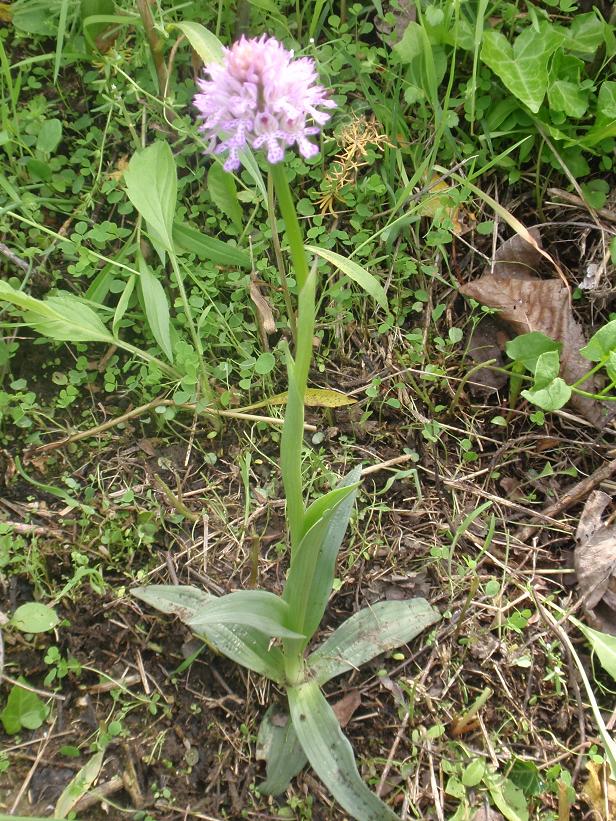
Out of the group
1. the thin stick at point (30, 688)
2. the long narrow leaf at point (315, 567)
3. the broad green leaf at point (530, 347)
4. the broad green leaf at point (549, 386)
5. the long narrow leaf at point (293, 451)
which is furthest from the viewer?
the broad green leaf at point (530, 347)

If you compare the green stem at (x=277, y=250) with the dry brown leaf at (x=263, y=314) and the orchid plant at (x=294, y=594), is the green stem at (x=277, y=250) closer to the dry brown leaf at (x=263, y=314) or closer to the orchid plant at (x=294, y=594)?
the dry brown leaf at (x=263, y=314)

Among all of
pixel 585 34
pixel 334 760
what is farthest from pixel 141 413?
pixel 585 34

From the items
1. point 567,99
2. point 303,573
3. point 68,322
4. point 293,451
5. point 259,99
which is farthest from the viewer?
point 567,99

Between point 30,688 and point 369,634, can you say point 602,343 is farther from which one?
point 30,688

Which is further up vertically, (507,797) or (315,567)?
(315,567)

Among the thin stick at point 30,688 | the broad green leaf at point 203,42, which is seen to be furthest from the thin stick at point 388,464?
the broad green leaf at point 203,42

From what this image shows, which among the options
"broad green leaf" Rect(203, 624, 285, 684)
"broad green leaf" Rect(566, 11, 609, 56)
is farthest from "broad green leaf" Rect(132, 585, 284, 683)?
"broad green leaf" Rect(566, 11, 609, 56)

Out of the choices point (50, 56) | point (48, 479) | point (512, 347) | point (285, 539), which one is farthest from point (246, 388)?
point (50, 56)
